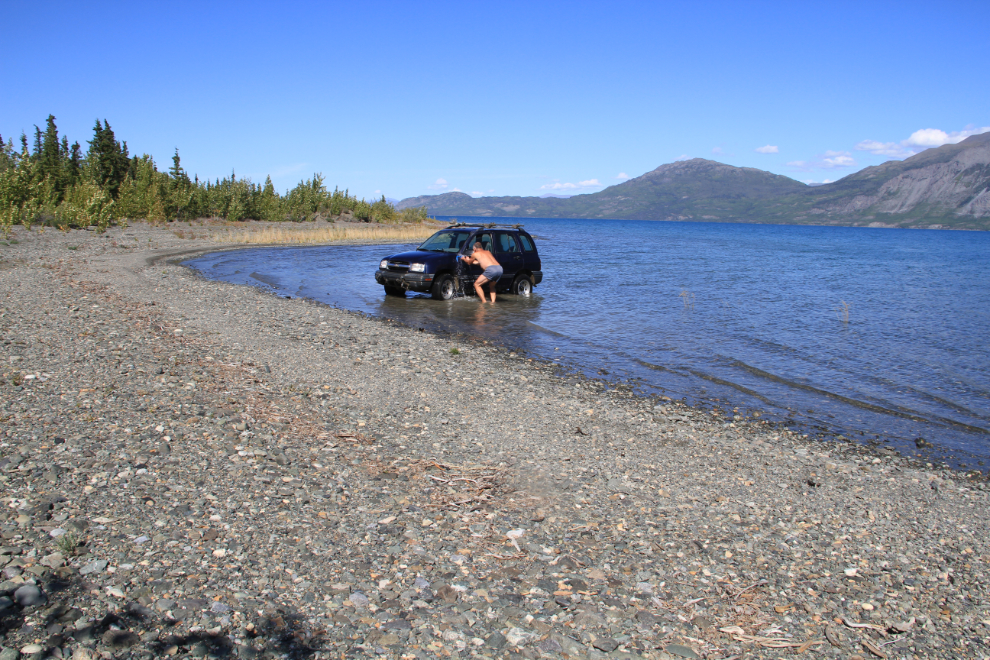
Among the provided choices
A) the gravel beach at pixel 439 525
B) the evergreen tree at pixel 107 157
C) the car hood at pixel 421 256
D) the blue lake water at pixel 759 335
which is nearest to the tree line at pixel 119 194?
the evergreen tree at pixel 107 157

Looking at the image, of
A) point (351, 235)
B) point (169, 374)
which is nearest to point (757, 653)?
point (169, 374)

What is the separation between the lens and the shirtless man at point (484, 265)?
19.2 metres

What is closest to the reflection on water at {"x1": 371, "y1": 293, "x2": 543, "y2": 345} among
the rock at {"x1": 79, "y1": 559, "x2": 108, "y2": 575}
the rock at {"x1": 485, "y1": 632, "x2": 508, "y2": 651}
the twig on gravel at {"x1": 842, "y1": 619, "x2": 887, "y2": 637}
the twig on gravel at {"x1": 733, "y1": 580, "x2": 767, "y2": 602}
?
the twig on gravel at {"x1": 733, "y1": 580, "x2": 767, "y2": 602}

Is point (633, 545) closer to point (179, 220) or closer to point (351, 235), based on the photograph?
point (351, 235)

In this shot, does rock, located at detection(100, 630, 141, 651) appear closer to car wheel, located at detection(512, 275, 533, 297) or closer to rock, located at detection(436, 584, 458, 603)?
rock, located at detection(436, 584, 458, 603)

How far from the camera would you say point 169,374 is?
8.39 m

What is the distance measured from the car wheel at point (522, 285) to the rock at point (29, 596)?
59.6 ft

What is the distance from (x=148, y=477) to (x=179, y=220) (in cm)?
5396

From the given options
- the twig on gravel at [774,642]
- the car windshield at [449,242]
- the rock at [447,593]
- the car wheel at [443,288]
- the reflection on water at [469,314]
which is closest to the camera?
the twig on gravel at [774,642]

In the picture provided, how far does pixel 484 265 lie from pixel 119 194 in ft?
136

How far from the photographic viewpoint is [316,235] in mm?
49406

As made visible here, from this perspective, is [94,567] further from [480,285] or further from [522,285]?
[522,285]

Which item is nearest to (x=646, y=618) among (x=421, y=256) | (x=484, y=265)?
(x=484, y=265)

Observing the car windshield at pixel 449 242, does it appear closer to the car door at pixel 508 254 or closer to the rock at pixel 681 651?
the car door at pixel 508 254
